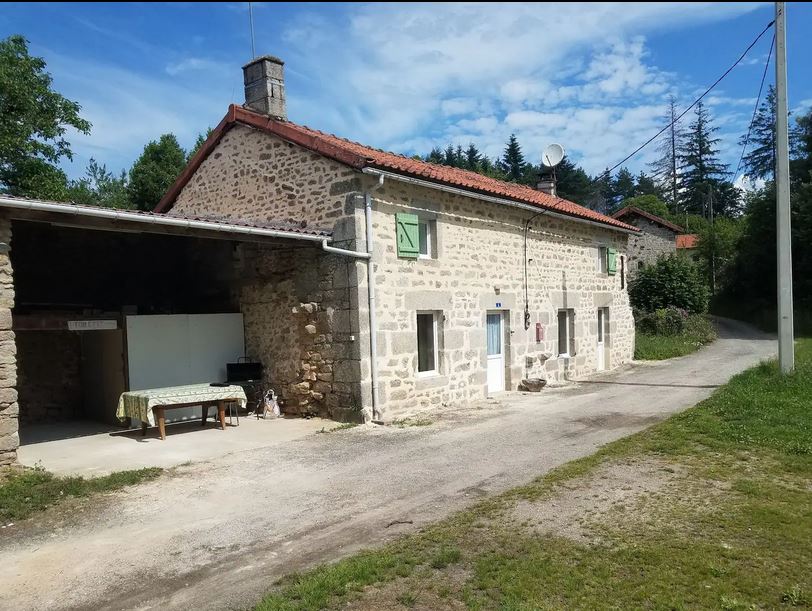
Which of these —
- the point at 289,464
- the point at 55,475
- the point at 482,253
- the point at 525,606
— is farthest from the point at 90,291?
the point at 525,606

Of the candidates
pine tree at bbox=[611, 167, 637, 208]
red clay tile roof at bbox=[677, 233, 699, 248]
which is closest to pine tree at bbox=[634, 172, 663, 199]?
pine tree at bbox=[611, 167, 637, 208]

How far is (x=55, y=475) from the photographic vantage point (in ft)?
21.7

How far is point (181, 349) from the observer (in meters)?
10.4

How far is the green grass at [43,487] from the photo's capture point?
5.59m

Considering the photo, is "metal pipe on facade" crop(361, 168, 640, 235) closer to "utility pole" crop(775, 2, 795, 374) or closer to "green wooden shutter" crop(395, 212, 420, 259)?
"green wooden shutter" crop(395, 212, 420, 259)

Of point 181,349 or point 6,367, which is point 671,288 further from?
point 6,367

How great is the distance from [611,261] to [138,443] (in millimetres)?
12781

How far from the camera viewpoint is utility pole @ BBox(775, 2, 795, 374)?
371 inches

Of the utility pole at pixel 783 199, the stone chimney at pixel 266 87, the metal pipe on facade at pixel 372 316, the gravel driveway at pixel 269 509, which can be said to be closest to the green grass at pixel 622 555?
the gravel driveway at pixel 269 509

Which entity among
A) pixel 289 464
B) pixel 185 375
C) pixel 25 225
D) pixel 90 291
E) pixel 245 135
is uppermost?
pixel 245 135

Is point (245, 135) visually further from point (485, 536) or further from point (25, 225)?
point (485, 536)

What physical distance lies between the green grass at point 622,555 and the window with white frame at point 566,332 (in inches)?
345

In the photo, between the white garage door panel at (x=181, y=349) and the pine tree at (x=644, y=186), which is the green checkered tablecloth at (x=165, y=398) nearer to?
the white garage door panel at (x=181, y=349)

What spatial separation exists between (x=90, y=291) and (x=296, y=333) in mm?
4389
